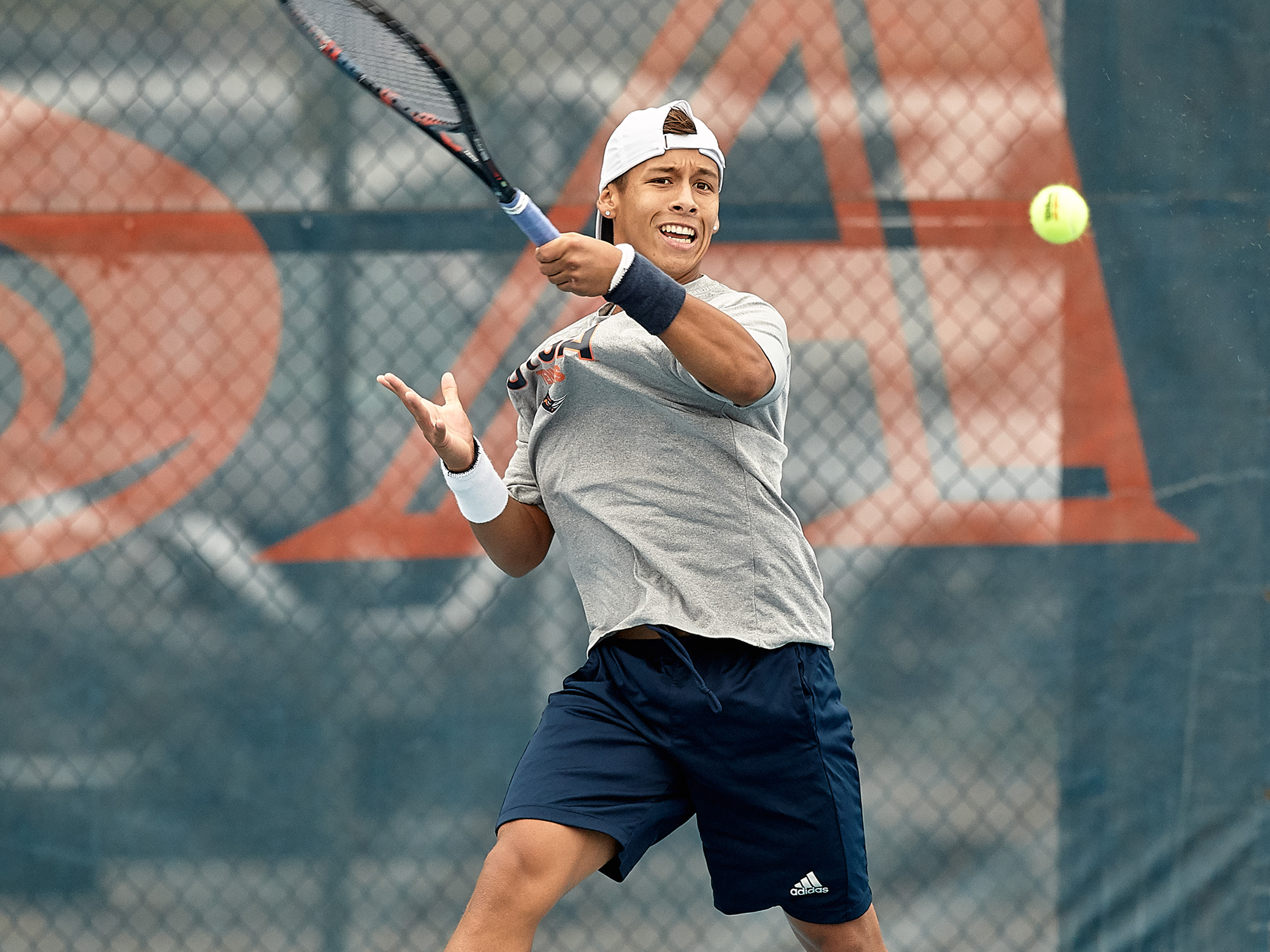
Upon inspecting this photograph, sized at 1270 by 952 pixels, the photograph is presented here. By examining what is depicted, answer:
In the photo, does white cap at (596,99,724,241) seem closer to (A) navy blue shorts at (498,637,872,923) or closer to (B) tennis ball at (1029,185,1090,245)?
(A) navy blue shorts at (498,637,872,923)

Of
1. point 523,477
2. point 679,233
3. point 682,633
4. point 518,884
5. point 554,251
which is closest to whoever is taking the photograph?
point 554,251

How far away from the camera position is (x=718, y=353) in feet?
5.00

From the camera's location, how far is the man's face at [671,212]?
1.79 meters

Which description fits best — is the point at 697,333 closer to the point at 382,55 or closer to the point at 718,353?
the point at 718,353

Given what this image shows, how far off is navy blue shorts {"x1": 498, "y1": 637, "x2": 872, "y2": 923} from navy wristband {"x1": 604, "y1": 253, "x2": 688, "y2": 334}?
0.48 m

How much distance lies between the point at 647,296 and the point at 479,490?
1.55 ft

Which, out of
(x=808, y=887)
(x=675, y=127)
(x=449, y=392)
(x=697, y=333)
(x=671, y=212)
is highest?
(x=675, y=127)

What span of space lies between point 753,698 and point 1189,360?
1.71 metres

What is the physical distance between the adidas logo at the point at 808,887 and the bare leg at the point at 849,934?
→ 2.8 inches

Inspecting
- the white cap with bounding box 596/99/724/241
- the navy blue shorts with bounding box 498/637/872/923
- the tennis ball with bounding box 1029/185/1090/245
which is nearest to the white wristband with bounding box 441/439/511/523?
the navy blue shorts with bounding box 498/637/872/923

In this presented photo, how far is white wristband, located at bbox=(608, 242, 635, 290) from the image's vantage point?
1.44 meters

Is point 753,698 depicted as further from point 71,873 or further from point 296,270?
point 71,873

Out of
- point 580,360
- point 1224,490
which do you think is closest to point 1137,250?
point 1224,490

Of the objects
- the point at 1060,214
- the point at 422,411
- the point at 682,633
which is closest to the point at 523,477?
the point at 422,411
